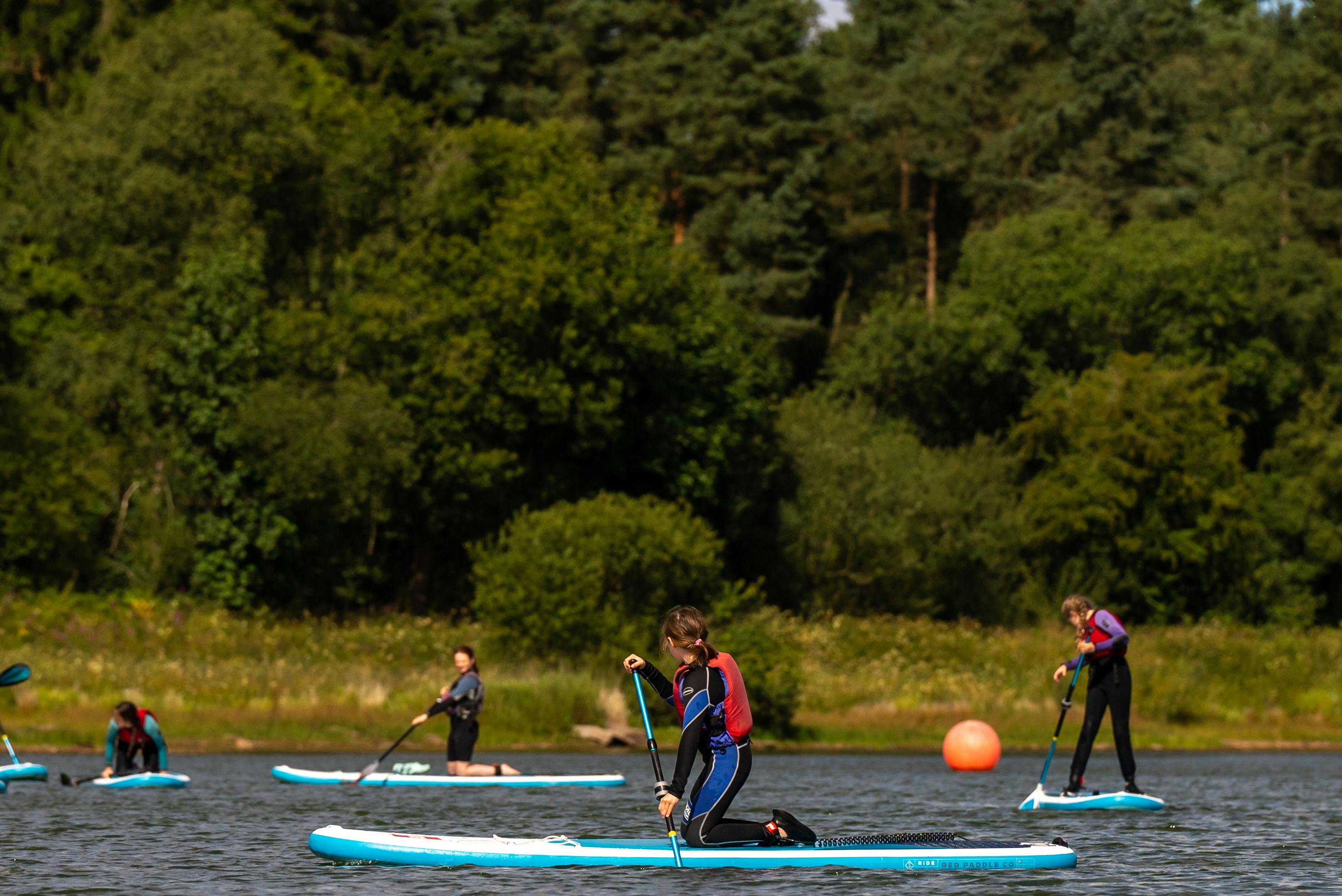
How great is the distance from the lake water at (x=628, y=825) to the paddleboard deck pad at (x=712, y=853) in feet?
0.41

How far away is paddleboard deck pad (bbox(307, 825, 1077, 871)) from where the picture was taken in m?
15.3

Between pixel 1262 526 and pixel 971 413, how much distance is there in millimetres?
11390

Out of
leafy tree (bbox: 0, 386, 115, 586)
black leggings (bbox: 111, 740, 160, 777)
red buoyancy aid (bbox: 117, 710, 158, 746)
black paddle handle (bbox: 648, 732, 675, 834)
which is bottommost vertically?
black leggings (bbox: 111, 740, 160, 777)

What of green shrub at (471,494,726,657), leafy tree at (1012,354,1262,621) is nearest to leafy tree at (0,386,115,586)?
green shrub at (471,494,726,657)

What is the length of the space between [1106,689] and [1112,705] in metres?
0.22

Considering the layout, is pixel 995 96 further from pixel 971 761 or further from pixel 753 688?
pixel 971 761

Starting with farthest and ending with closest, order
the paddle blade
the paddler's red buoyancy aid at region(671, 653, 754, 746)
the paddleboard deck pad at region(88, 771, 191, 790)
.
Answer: the paddle blade, the paddleboard deck pad at region(88, 771, 191, 790), the paddler's red buoyancy aid at region(671, 653, 754, 746)

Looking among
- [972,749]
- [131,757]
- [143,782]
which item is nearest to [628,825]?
[143,782]

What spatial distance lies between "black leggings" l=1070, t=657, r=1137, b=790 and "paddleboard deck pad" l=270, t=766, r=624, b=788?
7077 millimetres

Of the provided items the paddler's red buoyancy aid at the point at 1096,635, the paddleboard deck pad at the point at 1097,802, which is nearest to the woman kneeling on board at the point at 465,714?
the paddleboard deck pad at the point at 1097,802

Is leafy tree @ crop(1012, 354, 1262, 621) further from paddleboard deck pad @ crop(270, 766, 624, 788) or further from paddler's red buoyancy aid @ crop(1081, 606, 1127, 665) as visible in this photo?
paddler's red buoyancy aid @ crop(1081, 606, 1127, 665)

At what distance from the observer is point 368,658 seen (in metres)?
42.8

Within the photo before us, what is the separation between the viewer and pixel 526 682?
3756 cm

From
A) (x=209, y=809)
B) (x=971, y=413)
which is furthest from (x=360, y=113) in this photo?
(x=209, y=809)
